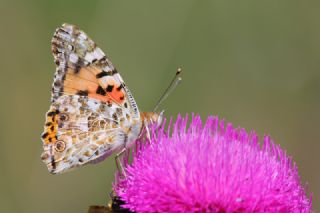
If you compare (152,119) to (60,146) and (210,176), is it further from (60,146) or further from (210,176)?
(210,176)

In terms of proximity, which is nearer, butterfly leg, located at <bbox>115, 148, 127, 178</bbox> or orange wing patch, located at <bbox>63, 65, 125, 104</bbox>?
butterfly leg, located at <bbox>115, 148, 127, 178</bbox>

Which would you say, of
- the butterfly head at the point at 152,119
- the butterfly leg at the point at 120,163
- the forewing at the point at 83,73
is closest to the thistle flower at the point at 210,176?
the butterfly leg at the point at 120,163

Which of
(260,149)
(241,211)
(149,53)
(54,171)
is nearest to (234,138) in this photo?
(260,149)

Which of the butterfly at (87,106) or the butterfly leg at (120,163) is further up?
the butterfly at (87,106)

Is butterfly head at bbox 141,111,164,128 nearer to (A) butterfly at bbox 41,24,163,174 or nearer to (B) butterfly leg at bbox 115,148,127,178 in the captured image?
(A) butterfly at bbox 41,24,163,174

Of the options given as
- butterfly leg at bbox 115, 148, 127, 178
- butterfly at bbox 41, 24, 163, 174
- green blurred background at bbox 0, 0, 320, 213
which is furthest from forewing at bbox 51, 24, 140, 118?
green blurred background at bbox 0, 0, 320, 213

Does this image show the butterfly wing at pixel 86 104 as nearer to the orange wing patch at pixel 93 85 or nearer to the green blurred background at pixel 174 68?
the orange wing patch at pixel 93 85

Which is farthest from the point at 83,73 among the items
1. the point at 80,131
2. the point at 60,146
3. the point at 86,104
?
the point at 60,146

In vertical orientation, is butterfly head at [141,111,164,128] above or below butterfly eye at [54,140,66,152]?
above
